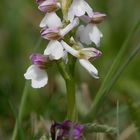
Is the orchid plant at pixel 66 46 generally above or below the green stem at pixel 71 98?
above

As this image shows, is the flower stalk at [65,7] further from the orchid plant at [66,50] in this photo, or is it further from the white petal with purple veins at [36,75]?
the white petal with purple veins at [36,75]

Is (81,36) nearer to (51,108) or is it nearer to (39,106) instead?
(51,108)

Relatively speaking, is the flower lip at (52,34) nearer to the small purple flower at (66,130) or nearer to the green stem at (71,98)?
the green stem at (71,98)

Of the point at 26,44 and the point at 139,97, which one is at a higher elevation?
the point at 26,44

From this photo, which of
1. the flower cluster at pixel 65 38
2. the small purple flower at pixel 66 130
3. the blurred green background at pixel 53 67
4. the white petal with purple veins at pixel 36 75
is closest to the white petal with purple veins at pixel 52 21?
the flower cluster at pixel 65 38

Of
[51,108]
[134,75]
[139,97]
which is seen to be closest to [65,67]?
[51,108]

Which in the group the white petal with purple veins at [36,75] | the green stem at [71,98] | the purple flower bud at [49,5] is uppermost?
the purple flower bud at [49,5]

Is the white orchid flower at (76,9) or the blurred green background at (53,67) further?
the blurred green background at (53,67)
